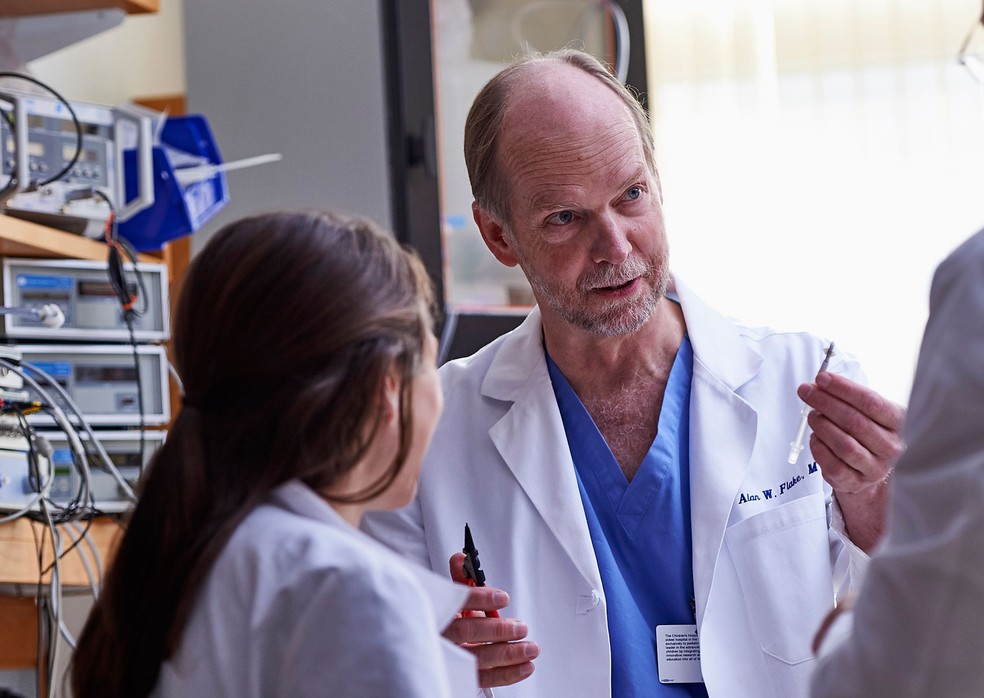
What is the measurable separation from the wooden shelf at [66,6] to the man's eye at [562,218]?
0.98 meters

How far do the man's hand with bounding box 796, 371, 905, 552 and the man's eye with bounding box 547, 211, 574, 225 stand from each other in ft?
1.42

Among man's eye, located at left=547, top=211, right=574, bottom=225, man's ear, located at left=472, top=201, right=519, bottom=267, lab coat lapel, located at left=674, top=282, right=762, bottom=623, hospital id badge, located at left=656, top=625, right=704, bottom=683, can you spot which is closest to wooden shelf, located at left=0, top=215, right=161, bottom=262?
man's ear, located at left=472, top=201, right=519, bottom=267

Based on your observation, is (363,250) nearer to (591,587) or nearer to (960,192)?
(591,587)

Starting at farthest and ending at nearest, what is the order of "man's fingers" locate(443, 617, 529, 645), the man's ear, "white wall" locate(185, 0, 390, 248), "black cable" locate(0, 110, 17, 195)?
"white wall" locate(185, 0, 390, 248) → "black cable" locate(0, 110, 17, 195) → the man's ear → "man's fingers" locate(443, 617, 529, 645)

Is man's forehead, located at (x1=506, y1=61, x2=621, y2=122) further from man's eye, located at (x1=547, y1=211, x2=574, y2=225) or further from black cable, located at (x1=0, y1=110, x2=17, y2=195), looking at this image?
black cable, located at (x1=0, y1=110, x2=17, y2=195)

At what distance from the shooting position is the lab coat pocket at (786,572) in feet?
4.76

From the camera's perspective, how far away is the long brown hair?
867 millimetres

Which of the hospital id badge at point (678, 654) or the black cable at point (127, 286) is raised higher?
the black cable at point (127, 286)

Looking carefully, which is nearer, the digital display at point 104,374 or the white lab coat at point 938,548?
the white lab coat at point 938,548

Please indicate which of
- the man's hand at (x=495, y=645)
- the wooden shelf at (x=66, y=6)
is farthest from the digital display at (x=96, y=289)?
the man's hand at (x=495, y=645)

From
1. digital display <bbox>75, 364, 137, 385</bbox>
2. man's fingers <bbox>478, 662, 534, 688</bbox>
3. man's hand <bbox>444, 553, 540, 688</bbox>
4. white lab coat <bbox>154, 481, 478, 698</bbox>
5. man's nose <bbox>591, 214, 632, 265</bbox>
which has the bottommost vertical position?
man's fingers <bbox>478, 662, 534, 688</bbox>

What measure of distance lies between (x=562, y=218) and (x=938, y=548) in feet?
3.35

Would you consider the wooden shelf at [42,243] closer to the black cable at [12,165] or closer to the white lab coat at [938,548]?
the black cable at [12,165]

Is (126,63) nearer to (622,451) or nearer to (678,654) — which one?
(622,451)
